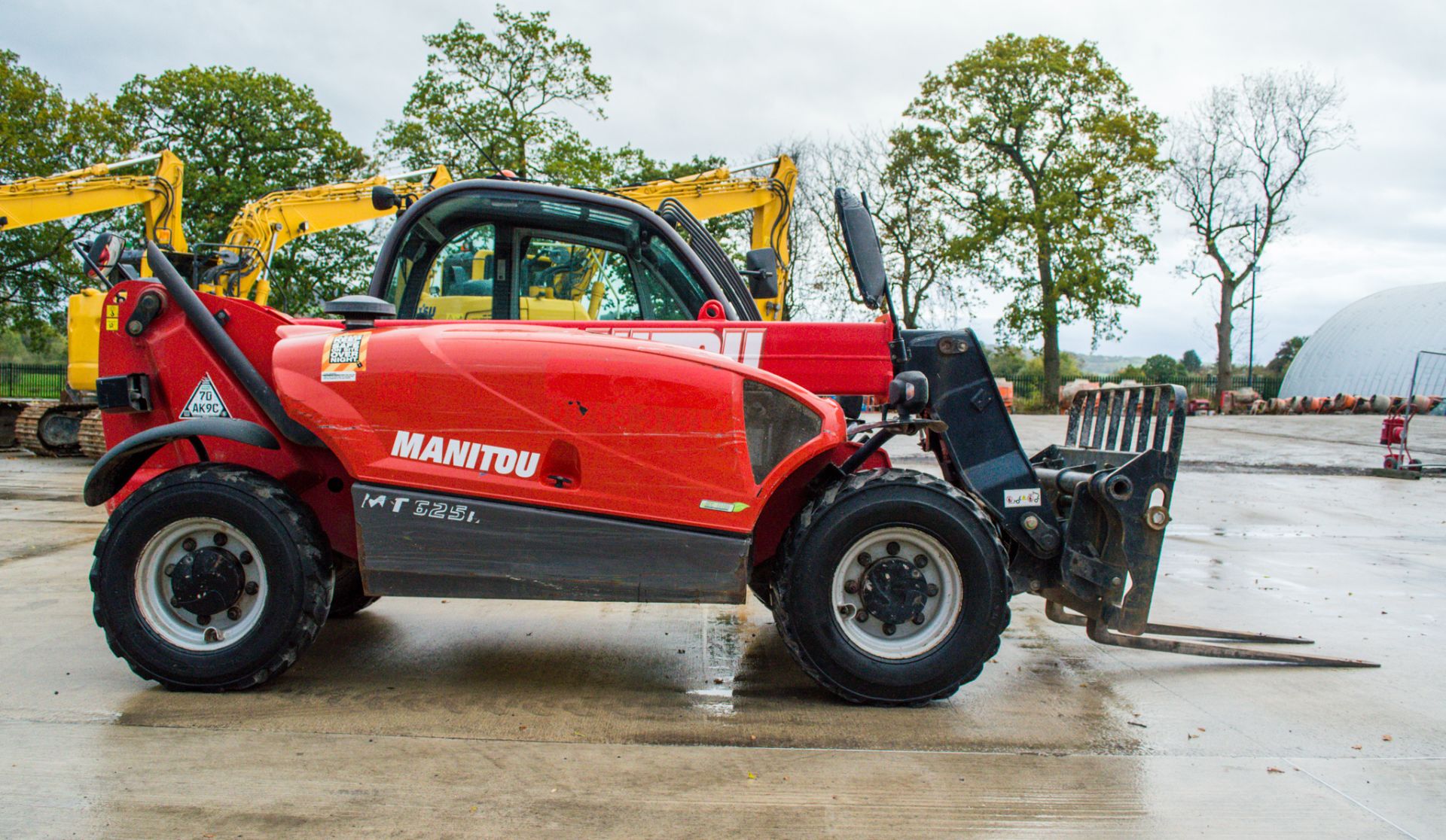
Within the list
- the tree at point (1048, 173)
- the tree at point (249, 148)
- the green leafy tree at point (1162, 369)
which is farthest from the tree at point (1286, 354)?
the tree at point (249, 148)

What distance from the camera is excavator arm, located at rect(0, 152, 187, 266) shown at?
14.5 meters

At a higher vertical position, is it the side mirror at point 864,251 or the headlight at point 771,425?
the side mirror at point 864,251

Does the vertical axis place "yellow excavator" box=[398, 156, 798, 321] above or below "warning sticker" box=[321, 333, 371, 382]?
above

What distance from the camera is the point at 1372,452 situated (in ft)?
68.4

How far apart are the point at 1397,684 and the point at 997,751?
2445 mm

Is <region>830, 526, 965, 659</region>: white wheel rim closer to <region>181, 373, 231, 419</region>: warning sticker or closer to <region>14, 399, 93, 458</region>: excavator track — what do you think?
<region>181, 373, 231, 419</region>: warning sticker

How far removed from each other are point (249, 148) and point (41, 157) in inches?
250

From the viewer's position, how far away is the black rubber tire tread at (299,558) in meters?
4.21

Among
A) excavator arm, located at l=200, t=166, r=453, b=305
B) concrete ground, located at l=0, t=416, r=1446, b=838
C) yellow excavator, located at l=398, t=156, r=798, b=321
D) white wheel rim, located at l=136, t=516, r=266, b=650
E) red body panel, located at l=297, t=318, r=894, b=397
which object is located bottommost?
concrete ground, located at l=0, t=416, r=1446, b=838

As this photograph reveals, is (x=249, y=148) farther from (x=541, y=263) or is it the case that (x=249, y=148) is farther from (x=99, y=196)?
(x=541, y=263)

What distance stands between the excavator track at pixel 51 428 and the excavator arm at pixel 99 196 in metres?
3.49

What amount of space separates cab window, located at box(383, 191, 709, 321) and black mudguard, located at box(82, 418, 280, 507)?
1122 mm

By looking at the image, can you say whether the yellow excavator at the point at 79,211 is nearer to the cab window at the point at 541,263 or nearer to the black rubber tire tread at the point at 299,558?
the cab window at the point at 541,263

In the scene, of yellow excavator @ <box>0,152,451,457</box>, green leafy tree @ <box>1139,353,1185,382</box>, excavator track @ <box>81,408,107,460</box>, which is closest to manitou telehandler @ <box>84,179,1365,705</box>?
yellow excavator @ <box>0,152,451,457</box>
